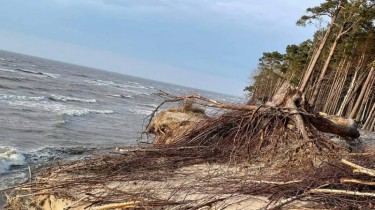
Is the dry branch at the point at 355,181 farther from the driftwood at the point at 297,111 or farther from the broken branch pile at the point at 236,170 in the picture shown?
the driftwood at the point at 297,111

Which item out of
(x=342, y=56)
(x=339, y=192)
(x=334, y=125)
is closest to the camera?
(x=339, y=192)

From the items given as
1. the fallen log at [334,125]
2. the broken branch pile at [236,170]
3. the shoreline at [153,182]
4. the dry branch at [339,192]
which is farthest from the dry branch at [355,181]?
the fallen log at [334,125]

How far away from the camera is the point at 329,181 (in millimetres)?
5383

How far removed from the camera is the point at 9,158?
1250 centimetres

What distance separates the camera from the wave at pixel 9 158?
38.4 ft

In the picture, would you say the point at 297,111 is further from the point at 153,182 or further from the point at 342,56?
the point at 342,56

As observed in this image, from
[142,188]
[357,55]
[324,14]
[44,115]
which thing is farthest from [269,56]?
[142,188]

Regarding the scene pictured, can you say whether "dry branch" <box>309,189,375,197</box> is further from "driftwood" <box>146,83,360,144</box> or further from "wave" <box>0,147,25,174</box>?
"wave" <box>0,147,25,174</box>

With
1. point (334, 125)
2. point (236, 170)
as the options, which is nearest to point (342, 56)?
point (334, 125)

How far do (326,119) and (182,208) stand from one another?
15.6ft

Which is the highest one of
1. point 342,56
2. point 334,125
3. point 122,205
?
point 342,56

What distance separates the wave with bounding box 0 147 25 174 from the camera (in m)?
11.7

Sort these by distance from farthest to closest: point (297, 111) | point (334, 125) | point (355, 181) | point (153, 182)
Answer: point (334, 125) < point (297, 111) < point (153, 182) < point (355, 181)

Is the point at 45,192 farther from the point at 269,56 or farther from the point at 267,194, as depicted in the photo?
the point at 269,56
